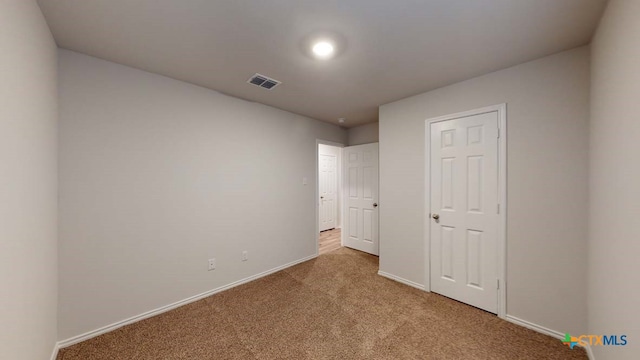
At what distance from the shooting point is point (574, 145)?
1.81m

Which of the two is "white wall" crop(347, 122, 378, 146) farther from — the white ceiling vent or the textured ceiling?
the white ceiling vent

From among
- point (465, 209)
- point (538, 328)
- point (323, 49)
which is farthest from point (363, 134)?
point (538, 328)

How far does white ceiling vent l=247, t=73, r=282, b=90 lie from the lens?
229 centimetres

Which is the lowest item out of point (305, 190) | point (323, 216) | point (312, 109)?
point (323, 216)

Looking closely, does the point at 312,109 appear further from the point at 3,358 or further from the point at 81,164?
the point at 3,358

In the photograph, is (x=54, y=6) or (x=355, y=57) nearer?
(x=54, y=6)

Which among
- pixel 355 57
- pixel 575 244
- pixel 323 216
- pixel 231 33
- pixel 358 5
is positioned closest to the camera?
pixel 358 5

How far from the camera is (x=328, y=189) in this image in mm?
5984

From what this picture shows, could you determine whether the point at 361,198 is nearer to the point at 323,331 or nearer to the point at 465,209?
the point at 465,209

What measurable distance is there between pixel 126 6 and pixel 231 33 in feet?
2.03

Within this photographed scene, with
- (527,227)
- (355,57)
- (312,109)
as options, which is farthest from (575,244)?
(312,109)

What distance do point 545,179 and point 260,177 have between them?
10.3 ft

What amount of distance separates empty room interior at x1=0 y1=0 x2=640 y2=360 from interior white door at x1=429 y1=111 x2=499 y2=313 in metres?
0.02

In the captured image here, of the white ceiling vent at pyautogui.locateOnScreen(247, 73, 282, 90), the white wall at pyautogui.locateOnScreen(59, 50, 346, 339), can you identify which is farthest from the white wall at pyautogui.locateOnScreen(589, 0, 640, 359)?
the white wall at pyautogui.locateOnScreen(59, 50, 346, 339)
